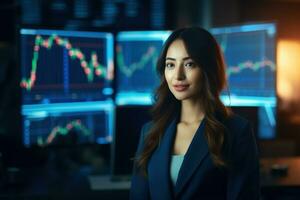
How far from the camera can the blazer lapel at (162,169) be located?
1.19m

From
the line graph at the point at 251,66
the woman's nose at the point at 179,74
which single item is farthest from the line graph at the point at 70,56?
the woman's nose at the point at 179,74

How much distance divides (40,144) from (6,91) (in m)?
0.35

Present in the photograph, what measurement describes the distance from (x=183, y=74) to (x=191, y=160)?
8.5 inches

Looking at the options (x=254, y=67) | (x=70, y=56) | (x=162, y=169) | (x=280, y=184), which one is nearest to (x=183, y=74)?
(x=162, y=169)

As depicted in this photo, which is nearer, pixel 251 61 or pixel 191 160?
pixel 191 160

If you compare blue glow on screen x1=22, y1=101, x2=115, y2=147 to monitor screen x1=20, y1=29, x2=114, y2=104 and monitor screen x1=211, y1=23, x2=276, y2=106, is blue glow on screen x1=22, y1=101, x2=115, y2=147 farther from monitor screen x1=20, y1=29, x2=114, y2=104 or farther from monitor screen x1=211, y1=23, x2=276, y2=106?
monitor screen x1=211, y1=23, x2=276, y2=106

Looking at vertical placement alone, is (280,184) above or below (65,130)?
below

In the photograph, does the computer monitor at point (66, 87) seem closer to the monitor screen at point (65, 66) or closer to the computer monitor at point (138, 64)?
the monitor screen at point (65, 66)

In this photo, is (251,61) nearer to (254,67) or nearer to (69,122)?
(254,67)

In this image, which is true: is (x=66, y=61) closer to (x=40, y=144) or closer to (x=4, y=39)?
(x=40, y=144)

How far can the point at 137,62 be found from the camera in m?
2.15

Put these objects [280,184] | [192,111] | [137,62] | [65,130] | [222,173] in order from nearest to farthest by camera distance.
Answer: [222,173]
[192,111]
[280,184]
[65,130]
[137,62]

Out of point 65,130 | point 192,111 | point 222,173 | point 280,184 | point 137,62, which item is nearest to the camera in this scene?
point 222,173

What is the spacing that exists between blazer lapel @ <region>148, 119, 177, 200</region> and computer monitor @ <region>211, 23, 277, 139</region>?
980 mm
